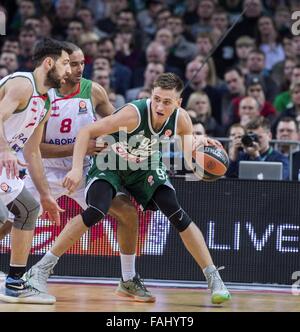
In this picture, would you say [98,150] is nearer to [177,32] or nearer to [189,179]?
[189,179]

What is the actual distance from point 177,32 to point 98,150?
683 centimetres

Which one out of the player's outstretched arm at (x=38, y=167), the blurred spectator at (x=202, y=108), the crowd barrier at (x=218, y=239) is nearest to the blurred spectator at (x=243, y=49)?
the blurred spectator at (x=202, y=108)

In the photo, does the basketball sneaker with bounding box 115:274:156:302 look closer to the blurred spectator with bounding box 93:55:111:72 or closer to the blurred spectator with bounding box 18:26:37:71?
the blurred spectator with bounding box 93:55:111:72

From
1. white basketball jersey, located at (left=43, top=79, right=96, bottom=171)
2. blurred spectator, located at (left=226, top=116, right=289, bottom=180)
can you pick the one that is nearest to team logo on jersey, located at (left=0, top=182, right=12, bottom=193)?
white basketball jersey, located at (left=43, top=79, right=96, bottom=171)

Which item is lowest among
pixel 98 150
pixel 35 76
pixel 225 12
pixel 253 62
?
pixel 98 150

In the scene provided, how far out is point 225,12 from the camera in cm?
1525

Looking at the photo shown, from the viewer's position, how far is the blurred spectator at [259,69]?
1368cm

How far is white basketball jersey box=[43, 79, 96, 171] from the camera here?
339 inches

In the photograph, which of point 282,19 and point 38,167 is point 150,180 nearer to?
point 38,167

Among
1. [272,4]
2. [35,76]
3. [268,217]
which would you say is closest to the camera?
[35,76]

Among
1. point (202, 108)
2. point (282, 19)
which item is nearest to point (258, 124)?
point (202, 108)

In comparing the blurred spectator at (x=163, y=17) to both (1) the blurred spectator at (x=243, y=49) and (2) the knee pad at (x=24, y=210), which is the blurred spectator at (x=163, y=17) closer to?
(1) the blurred spectator at (x=243, y=49)

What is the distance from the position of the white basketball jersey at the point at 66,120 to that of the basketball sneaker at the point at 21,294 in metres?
1.30
